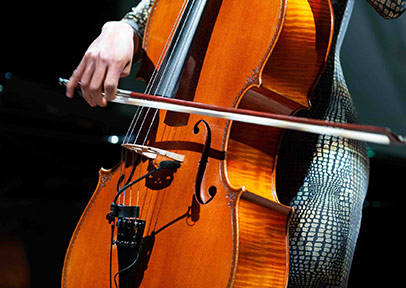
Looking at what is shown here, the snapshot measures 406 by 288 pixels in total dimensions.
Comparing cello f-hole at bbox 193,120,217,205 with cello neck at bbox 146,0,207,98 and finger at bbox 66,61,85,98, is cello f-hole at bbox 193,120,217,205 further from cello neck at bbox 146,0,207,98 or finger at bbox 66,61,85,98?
finger at bbox 66,61,85,98

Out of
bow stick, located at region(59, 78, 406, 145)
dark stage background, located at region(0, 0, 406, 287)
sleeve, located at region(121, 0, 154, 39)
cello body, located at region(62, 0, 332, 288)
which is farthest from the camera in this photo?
dark stage background, located at region(0, 0, 406, 287)

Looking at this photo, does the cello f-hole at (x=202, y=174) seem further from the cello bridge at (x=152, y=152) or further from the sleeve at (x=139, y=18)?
the sleeve at (x=139, y=18)

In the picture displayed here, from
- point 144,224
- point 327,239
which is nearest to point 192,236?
point 144,224

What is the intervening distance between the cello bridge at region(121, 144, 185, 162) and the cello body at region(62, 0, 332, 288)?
2 centimetres

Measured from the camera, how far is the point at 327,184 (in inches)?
34.0

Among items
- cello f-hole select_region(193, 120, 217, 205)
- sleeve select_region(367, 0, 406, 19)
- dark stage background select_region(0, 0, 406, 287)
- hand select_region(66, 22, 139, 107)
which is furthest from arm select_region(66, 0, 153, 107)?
dark stage background select_region(0, 0, 406, 287)

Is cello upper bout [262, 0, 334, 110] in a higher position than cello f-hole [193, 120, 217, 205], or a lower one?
higher

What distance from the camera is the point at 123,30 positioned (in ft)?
3.13

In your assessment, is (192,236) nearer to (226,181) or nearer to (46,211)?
(226,181)

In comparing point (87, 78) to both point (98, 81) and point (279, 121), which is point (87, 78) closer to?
point (98, 81)

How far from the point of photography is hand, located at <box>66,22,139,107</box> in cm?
81

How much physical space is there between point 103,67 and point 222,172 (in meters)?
0.29

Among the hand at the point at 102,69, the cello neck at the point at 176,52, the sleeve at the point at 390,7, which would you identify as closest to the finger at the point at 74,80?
the hand at the point at 102,69

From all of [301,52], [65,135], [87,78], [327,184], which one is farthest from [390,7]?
[65,135]
